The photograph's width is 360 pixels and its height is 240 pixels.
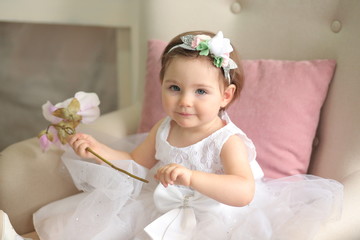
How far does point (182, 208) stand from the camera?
3.05 ft

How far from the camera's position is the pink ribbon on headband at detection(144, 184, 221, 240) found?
0.87 meters

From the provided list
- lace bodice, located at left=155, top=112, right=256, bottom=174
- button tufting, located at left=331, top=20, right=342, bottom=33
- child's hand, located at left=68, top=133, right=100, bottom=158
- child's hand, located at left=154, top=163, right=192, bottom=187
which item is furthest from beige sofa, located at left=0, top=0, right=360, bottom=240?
child's hand, located at left=154, top=163, right=192, bottom=187

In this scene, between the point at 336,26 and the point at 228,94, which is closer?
the point at 228,94

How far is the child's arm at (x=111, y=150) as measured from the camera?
1.00 m

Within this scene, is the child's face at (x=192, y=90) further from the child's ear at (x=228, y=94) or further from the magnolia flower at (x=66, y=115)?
the magnolia flower at (x=66, y=115)

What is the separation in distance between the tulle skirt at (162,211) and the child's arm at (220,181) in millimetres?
81

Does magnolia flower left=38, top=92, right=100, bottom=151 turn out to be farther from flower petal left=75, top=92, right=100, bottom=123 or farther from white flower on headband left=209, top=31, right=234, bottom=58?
white flower on headband left=209, top=31, right=234, bottom=58

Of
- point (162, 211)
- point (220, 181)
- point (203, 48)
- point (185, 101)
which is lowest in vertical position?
point (162, 211)

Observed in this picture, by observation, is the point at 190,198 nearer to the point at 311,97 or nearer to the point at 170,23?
the point at 311,97

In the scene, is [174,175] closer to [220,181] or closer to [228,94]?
[220,181]

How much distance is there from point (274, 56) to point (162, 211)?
59cm

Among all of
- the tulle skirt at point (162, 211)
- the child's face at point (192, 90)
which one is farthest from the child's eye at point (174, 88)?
the tulle skirt at point (162, 211)

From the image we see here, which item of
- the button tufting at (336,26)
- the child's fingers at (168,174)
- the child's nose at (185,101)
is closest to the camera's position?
the child's fingers at (168,174)

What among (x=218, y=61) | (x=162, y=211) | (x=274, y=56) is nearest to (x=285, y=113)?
(x=274, y=56)
